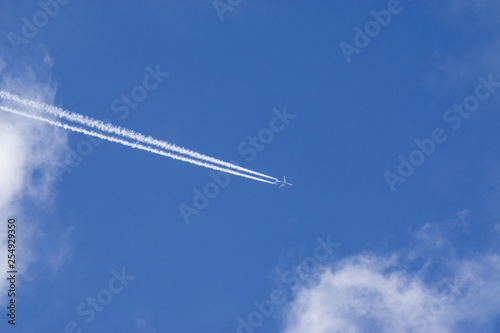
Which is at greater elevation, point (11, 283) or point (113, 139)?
point (113, 139)

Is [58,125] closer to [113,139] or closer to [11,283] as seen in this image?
[113,139]

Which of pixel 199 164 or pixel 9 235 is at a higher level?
pixel 199 164

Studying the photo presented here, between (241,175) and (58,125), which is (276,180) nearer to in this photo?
(241,175)

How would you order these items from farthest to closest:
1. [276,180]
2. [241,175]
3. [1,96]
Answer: [276,180] → [241,175] → [1,96]

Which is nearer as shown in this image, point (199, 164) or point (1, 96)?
point (1, 96)

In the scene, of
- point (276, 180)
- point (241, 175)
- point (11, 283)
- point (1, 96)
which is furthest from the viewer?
point (276, 180)

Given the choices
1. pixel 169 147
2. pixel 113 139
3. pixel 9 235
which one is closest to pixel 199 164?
pixel 169 147

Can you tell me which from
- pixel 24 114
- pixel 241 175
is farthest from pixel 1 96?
pixel 241 175

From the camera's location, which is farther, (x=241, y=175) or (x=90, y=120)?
(x=241, y=175)

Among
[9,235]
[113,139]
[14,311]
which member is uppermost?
[113,139]
